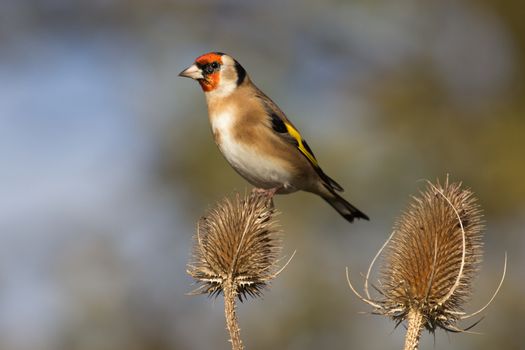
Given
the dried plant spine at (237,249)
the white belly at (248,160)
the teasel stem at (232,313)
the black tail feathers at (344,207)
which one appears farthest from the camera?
the black tail feathers at (344,207)

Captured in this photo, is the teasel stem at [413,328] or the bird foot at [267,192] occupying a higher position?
the bird foot at [267,192]

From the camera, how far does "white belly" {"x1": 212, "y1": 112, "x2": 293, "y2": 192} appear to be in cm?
702

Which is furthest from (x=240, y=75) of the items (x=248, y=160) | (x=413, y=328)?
(x=413, y=328)

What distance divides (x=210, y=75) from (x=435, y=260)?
11.7ft

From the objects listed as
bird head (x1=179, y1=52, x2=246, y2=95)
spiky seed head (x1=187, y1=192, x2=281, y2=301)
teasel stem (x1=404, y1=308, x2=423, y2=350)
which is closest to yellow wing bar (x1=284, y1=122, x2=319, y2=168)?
bird head (x1=179, y1=52, x2=246, y2=95)

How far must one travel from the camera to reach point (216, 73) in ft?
24.8

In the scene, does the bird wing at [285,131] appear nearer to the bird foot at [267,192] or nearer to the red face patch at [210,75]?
the red face patch at [210,75]

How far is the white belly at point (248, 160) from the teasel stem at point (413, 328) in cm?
279

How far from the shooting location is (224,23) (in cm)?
1944

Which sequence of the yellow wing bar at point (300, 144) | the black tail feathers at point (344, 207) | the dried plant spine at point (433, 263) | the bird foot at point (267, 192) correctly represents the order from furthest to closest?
1. the black tail feathers at point (344, 207)
2. the yellow wing bar at point (300, 144)
3. the bird foot at point (267, 192)
4. the dried plant spine at point (433, 263)

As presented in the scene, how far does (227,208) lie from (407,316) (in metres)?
1.26

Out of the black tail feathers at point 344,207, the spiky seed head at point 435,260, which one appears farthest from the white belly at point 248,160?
the spiky seed head at point 435,260

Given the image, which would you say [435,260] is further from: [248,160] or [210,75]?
[210,75]

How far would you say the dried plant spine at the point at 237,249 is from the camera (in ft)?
16.0
